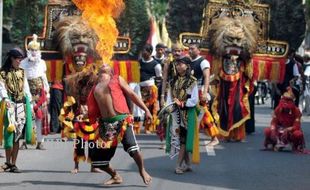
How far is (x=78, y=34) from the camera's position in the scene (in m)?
18.6

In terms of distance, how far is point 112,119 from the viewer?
1325cm

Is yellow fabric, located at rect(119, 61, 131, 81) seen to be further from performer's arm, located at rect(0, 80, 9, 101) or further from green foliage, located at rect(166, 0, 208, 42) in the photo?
green foliage, located at rect(166, 0, 208, 42)

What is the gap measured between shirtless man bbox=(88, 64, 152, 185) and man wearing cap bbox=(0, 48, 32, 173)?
1781mm

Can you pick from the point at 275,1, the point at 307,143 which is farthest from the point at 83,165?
the point at 275,1

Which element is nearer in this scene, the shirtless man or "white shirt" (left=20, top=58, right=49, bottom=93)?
the shirtless man

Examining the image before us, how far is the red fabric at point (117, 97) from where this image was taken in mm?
13289

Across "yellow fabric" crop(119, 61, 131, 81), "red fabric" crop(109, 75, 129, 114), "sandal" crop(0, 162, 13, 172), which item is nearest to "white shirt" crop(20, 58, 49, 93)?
"yellow fabric" crop(119, 61, 131, 81)

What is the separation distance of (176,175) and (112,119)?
178 cm

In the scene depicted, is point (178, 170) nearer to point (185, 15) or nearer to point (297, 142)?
point (297, 142)

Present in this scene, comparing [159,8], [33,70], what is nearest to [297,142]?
[33,70]

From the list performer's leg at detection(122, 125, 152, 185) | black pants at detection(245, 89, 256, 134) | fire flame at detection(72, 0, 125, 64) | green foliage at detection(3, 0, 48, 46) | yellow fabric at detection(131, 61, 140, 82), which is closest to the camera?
performer's leg at detection(122, 125, 152, 185)

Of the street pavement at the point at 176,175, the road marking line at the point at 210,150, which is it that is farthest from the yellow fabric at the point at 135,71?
the road marking line at the point at 210,150

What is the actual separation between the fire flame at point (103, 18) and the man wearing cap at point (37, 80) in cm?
108

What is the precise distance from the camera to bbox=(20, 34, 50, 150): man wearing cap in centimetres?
1798
